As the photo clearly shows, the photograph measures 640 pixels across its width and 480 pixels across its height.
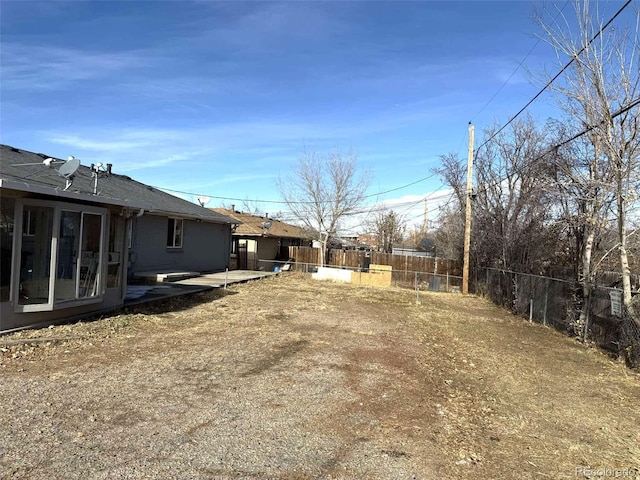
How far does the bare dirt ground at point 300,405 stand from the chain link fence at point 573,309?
53 cm

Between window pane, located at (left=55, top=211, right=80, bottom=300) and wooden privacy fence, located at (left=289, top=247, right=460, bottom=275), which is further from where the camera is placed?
wooden privacy fence, located at (left=289, top=247, right=460, bottom=275)

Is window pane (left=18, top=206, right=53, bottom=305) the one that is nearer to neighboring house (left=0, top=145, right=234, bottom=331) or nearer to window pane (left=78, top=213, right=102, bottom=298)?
neighboring house (left=0, top=145, right=234, bottom=331)

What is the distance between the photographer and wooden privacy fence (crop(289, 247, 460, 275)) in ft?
85.2

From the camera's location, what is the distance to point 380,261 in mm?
27297

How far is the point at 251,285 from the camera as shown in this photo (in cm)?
1898

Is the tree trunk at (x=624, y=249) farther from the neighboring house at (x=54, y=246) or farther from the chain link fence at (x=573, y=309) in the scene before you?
the neighboring house at (x=54, y=246)

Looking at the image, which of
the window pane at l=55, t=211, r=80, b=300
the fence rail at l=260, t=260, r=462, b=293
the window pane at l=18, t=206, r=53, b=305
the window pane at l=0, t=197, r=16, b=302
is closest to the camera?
the window pane at l=0, t=197, r=16, b=302

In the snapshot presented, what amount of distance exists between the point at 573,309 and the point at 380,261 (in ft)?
51.2

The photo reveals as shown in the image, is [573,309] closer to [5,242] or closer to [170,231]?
[5,242]

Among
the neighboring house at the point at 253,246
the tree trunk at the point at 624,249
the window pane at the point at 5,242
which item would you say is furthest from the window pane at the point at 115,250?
the neighboring house at the point at 253,246

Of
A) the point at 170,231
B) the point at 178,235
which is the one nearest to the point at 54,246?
the point at 170,231

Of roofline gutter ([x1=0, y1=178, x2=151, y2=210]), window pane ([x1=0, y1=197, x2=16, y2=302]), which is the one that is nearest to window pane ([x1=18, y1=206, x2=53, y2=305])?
window pane ([x1=0, y1=197, x2=16, y2=302])

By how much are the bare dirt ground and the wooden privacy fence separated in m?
15.6

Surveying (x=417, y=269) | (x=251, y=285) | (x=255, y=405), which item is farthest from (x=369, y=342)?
(x=417, y=269)
